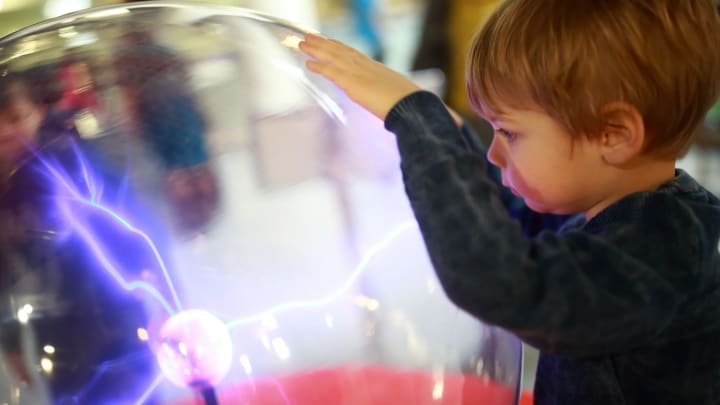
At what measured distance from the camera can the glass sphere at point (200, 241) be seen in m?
0.65

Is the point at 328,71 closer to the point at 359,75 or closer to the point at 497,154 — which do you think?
the point at 359,75

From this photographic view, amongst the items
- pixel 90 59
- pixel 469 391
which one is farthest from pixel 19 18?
pixel 469 391

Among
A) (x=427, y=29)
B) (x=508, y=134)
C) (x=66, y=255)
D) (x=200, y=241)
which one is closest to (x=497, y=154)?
(x=508, y=134)

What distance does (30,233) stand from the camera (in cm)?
67

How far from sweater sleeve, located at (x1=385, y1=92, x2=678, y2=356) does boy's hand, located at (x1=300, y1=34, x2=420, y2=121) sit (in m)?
0.05

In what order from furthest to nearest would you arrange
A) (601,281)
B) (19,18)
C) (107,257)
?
1. (19,18)
2. (107,257)
3. (601,281)

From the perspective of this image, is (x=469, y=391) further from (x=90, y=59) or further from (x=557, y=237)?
(x=90, y=59)

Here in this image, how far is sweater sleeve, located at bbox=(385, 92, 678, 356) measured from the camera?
531mm

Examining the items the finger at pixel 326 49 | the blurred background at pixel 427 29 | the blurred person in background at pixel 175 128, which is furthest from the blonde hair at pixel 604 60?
the blurred background at pixel 427 29

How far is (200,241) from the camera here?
26.0 inches

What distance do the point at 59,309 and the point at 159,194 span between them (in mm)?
137

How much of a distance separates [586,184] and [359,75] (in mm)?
212

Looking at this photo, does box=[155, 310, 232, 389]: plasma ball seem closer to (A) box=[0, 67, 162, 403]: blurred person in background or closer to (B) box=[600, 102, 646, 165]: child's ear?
(A) box=[0, 67, 162, 403]: blurred person in background

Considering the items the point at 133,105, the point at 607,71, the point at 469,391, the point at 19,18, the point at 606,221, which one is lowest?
the point at 469,391
